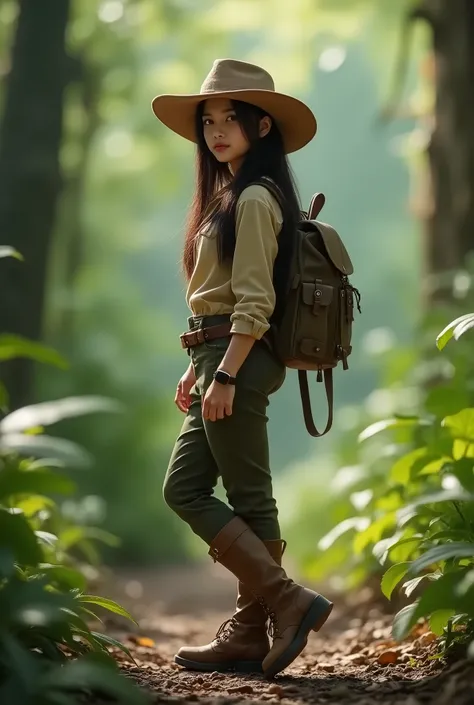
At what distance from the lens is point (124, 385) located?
1196 cm

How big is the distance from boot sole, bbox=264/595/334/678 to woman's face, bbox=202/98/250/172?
155 centimetres

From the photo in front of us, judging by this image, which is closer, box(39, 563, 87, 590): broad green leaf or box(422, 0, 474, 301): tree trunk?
box(39, 563, 87, 590): broad green leaf

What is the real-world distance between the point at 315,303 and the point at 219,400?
1.50ft

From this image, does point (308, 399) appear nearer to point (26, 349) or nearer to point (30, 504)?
point (26, 349)

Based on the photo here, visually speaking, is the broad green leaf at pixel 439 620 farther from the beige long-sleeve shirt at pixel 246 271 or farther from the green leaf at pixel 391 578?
the beige long-sleeve shirt at pixel 246 271

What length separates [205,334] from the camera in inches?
133

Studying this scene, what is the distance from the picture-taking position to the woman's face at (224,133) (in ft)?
11.3

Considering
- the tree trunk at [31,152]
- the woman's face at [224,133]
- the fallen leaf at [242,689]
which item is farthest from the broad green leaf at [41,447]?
the tree trunk at [31,152]

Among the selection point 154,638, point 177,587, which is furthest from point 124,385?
point 154,638

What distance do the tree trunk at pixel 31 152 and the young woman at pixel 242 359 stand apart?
2954 mm

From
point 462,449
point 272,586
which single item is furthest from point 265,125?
point 272,586

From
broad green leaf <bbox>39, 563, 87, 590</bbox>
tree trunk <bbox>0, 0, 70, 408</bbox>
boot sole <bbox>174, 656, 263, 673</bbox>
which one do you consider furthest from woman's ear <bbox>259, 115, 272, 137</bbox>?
tree trunk <bbox>0, 0, 70, 408</bbox>

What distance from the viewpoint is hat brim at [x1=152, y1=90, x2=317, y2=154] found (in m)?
3.38

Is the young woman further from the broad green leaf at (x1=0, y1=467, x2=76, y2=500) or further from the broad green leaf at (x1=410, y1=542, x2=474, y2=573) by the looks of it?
the broad green leaf at (x1=0, y1=467, x2=76, y2=500)
